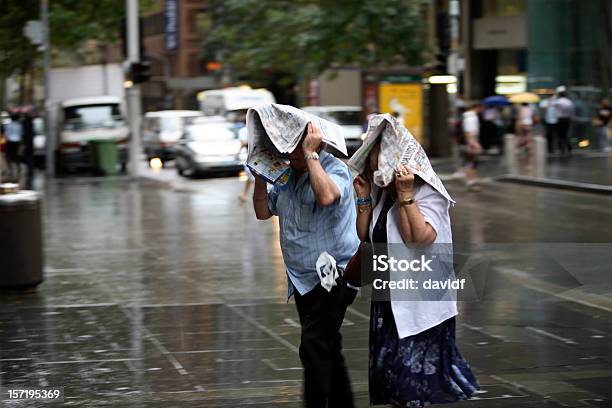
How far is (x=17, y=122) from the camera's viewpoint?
32188mm

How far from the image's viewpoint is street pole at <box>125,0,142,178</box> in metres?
28.6

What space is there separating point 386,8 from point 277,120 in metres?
30.2

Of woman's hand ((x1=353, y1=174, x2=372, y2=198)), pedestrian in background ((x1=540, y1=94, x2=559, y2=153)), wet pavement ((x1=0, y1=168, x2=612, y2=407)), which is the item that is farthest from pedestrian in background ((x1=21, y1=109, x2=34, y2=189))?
woman's hand ((x1=353, y1=174, x2=372, y2=198))

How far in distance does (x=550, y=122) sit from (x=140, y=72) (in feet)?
38.7

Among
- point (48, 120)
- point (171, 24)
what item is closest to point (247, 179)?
point (48, 120)

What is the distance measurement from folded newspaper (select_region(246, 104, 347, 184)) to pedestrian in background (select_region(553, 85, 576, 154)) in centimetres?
2560

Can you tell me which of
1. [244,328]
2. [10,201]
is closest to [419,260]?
[244,328]

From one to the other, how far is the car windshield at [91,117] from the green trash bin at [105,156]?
220cm

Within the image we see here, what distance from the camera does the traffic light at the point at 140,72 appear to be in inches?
1113

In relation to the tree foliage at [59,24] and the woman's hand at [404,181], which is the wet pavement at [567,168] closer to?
the tree foliage at [59,24]

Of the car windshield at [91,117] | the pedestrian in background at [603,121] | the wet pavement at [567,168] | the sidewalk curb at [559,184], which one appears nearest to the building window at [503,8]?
the wet pavement at [567,168]

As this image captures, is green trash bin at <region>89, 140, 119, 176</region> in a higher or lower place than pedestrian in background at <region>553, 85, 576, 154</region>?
lower

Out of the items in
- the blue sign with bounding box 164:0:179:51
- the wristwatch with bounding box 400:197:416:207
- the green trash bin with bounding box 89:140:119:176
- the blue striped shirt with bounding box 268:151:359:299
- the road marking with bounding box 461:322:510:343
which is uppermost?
the blue sign with bounding box 164:0:179:51

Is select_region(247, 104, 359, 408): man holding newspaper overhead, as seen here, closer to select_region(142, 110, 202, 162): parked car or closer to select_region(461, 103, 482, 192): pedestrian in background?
select_region(461, 103, 482, 192): pedestrian in background
